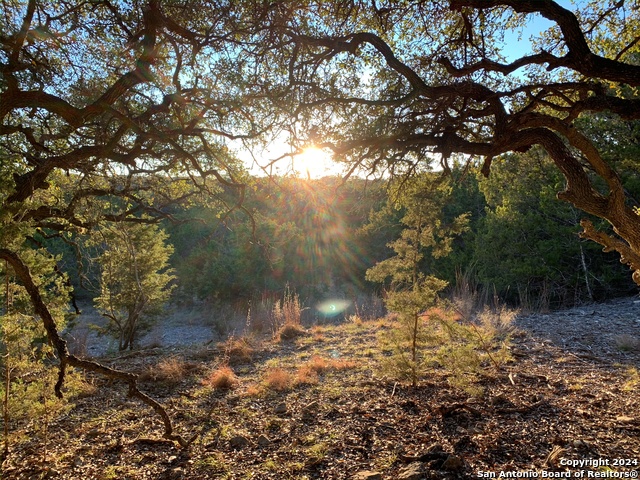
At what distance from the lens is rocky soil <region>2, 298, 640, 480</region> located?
110 inches

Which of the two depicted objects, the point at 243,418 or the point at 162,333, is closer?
the point at 243,418

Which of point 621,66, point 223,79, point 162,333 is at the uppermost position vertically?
point 223,79

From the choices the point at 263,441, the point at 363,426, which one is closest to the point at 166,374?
the point at 263,441

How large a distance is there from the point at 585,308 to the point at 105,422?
1198 centimetres

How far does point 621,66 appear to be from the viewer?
9.46 ft

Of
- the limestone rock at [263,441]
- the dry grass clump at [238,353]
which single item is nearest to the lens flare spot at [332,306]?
the dry grass clump at [238,353]

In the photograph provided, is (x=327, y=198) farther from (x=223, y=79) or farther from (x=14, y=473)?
(x=14, y=473)

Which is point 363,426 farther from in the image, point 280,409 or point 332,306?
point 332,306

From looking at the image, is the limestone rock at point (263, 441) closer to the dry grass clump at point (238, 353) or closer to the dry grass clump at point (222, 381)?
the dry grass clump at point (222, 381)

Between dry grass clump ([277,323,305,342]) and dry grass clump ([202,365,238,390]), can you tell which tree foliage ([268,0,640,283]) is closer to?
dry grass clump ([202,365,238,390])

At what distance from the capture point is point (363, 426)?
145 inches

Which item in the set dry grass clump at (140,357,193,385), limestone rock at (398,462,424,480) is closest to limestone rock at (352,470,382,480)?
limestone rock at (398,462,424,480)

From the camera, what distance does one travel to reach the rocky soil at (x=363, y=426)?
2.80 metres

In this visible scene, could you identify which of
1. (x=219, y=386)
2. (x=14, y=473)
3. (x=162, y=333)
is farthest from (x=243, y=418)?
(x=162, y=333)
